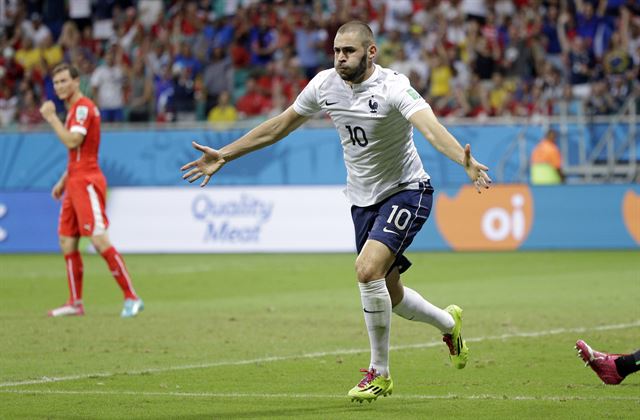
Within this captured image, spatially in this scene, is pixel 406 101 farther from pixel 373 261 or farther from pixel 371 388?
pixel 371 388

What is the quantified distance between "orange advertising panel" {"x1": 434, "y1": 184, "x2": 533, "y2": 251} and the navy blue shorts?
540 inches

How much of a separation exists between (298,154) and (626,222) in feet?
22.7

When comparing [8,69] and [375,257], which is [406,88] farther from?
[8,69]

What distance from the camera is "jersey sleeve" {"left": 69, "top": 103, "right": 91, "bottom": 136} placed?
42.4 feet

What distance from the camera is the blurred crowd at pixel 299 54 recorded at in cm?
2508

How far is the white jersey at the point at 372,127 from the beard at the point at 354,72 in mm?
102

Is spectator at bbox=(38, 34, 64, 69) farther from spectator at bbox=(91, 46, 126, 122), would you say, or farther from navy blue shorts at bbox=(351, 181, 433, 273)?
navy blue shorts at bbox=(351, 181, 433, 273)

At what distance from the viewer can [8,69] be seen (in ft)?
98.5

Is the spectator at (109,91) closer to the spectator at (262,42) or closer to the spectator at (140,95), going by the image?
the spectator at (140,95)

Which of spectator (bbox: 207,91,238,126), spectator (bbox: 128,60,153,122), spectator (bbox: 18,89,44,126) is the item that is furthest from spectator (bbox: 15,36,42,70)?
spectator (bbox: 207,91,238,126)

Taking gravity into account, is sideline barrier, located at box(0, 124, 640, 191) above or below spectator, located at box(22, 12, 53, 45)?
below

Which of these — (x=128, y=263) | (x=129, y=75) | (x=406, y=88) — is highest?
(x=406, y=88)

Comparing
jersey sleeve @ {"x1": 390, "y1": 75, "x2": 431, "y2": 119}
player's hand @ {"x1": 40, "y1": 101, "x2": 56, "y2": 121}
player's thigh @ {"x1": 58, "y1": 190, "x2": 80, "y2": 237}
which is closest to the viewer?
jersey sleeve @ {"x1": 390, "y1": 75, "x2": 431, "y2": 119}

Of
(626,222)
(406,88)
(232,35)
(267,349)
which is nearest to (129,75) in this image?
(232,35)
